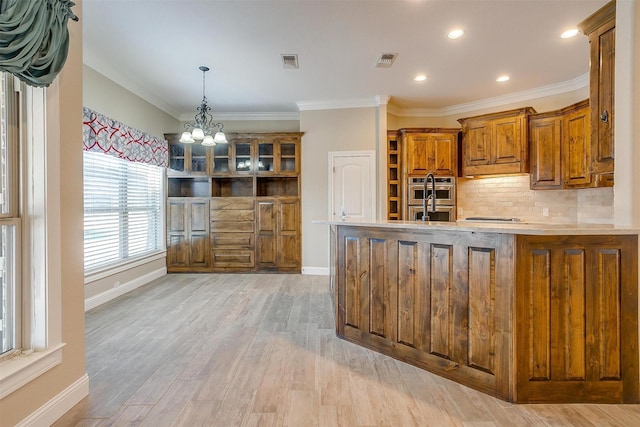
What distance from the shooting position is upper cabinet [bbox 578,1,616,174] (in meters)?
2.16

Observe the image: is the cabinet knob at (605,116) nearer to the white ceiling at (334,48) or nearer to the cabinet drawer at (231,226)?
the white ceiling at (334,48)

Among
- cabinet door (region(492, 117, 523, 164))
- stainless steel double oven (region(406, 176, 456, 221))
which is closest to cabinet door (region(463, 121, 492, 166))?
cabinet door (region(492, 117, 523, 164))

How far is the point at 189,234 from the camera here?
18.6ft

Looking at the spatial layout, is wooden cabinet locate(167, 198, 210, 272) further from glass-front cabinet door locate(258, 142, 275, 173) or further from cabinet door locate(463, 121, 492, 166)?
cabinet door locate(463, 121, 492, 166)

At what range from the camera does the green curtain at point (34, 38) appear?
135 cm

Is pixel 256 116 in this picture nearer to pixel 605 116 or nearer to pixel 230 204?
pixel 230 204

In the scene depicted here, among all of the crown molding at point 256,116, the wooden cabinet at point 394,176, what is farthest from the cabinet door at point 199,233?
the wooden cabinet at point 394,176

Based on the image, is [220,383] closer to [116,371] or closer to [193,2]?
[116,371]

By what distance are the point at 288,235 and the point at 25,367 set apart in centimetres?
418

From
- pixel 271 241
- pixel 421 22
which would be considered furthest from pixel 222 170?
pixel 421 22

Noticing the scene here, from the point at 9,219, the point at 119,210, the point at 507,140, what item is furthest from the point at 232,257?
the point at 507,140

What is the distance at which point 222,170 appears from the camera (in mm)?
5836

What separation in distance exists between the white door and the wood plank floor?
2.30 metres

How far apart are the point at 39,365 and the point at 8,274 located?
0.48 metres
